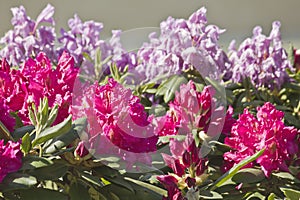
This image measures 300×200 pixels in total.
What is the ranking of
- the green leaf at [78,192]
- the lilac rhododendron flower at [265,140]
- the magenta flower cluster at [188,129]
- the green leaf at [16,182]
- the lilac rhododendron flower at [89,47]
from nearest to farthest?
the green leaf at [16,182]
the green leaf at [78,192]
the magenta flower cluster at [188,129]
the lilac rhododendron flower at [265,140]
the lilac rhododendron flower at [89,47]

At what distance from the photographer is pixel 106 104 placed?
1.27 meters

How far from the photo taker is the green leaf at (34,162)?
1158 mm

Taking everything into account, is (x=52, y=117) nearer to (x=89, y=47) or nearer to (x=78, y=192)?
(x=78, y=192)

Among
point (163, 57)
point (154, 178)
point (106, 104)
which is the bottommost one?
point (154, 178)

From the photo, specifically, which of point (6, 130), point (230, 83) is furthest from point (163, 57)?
point (6, 130)

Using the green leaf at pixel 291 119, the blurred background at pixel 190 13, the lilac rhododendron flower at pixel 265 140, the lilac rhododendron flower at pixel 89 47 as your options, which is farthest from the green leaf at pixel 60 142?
the blurred background at pixel 190 13

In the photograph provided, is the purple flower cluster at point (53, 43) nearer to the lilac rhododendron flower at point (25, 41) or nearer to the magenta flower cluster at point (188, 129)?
the lilac rhododendron flower at point (25, 41)

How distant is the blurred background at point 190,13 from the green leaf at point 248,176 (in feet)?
21.6

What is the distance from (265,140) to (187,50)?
0.47 metres

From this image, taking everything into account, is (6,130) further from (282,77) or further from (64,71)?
(282,77)

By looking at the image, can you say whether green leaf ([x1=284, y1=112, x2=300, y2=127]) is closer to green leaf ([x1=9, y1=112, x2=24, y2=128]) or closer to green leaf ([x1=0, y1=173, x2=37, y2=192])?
green leaf ([x1=9, y1=112, x2=24, y2=128])

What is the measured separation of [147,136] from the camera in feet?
4.27

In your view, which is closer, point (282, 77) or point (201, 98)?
point (201, 98)

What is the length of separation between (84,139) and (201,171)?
235 millimetres
